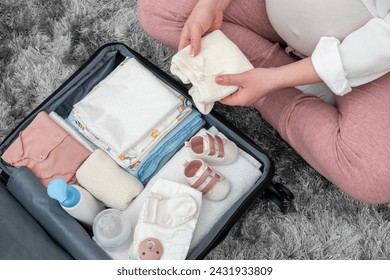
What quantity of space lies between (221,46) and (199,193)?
0.28 m

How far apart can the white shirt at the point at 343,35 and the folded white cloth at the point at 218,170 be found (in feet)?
0.84

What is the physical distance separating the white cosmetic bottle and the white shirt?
1.61 ft

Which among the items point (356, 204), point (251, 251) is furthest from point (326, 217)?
point (251, 251)

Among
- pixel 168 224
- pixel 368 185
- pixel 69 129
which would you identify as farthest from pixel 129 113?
pixel 368 185

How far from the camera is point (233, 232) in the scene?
1113 mm

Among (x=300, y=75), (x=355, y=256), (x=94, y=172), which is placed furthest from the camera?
(x=355, y=256)

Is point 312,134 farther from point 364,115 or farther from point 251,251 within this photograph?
point 251,251

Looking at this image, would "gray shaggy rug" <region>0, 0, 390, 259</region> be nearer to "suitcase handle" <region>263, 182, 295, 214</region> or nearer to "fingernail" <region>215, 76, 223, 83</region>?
"suitcase handle" <region>263, 182, 295, 214</region>

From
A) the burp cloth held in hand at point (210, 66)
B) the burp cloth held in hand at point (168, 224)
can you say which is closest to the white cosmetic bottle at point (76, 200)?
the burp cloth held in hand at point (168, 224)

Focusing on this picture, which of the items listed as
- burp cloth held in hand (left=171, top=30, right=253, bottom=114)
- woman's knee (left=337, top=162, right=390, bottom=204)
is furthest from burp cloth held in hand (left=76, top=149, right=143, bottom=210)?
woman's knee (left=337, top=162, right=390, bottom=204)

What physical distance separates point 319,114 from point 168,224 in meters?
0.35

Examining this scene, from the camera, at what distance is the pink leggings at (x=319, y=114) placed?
865 millimetres

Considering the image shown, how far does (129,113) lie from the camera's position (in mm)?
1007

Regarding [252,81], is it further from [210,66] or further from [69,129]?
[69,129]
